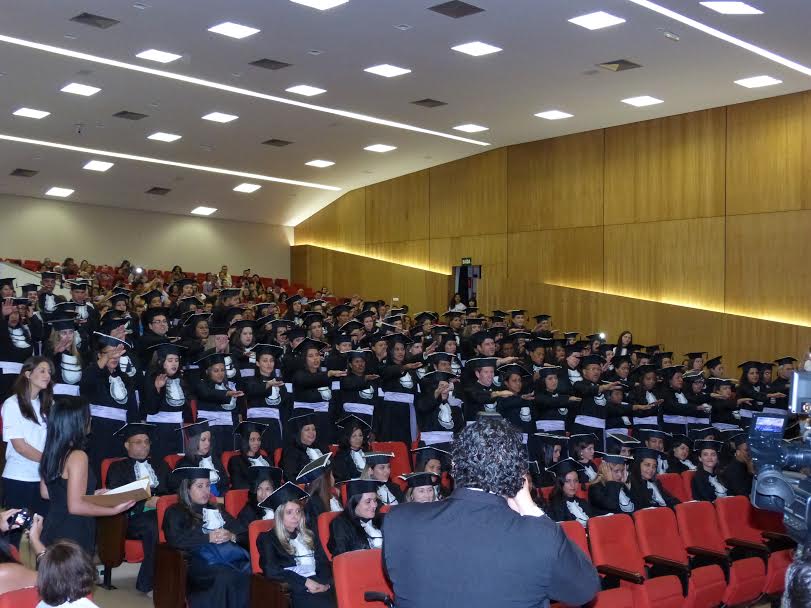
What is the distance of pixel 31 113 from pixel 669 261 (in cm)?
1145

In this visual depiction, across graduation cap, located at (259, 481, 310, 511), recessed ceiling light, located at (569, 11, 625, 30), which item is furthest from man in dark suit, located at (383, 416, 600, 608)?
recessed ceiling light, located at (569, 11, 625, 30)

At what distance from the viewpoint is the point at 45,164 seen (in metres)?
20.2

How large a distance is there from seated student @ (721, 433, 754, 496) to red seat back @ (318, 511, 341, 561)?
4780mm

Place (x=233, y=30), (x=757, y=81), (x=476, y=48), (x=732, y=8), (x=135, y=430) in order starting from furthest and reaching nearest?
(x=757, y=81)
(x=476, y=48)
(x=233, y=30)
(x=732, y=8)
(x=135, y=430)

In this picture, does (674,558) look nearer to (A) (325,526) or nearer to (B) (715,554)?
(B) (715,554)

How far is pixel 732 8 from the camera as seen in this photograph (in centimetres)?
1147

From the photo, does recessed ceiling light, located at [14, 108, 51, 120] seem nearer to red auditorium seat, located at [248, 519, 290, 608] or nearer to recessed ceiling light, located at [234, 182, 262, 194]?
recessed ceiling light, located at [234, 182, 262, 194]

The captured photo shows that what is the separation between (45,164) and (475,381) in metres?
13.1

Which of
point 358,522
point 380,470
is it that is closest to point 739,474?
point 380,470

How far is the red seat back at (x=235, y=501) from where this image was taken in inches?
278

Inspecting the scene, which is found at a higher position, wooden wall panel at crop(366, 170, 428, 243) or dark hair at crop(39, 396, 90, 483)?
wooden wall panel at crop(366, 170, 428, 243)

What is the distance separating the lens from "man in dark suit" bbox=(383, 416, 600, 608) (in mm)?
2670

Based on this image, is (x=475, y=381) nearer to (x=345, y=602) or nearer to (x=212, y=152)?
(x=345, y=602)

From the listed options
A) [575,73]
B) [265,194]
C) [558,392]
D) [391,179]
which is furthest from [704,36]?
[265,194]
